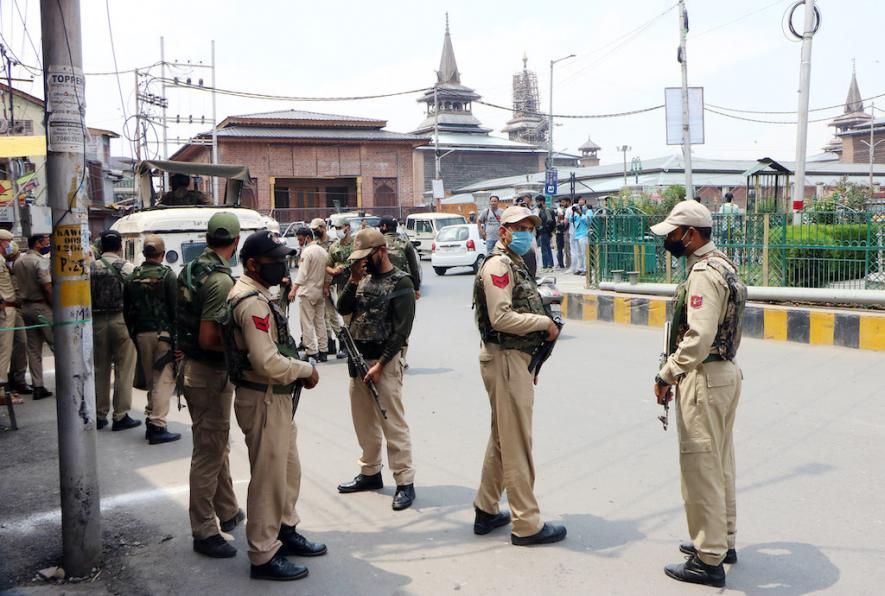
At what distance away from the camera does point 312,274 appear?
32.9 ft

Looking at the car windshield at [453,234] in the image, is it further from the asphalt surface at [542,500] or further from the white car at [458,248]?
the asphalt surface at [542,500]

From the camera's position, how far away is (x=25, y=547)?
4.52 meters

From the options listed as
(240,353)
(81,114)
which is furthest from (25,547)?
(81,114)

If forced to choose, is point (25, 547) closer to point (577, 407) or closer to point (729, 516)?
point (729, 516)

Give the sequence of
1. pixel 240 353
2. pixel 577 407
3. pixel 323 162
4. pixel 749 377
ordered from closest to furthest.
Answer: pixel 240 353
pixel 577 407
pixel 749 377
pixel 323 162

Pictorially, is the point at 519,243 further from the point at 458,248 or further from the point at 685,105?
the point at 458,248

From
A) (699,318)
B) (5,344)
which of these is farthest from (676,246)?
(5,344)

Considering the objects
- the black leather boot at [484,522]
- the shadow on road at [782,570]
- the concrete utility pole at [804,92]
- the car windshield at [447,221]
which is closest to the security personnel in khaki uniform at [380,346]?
the black leather boot at [484,522]

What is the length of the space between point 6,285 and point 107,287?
2.29 metres

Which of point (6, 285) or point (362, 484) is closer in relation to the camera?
point (362, 484)

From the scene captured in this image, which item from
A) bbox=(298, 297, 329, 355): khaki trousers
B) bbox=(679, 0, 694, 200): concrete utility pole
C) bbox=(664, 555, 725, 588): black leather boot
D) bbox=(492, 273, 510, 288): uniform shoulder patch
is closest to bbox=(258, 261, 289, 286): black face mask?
bbox=(492, 273, 510, 288): uniform shoulder patch

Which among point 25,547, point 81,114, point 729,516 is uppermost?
point 81,114

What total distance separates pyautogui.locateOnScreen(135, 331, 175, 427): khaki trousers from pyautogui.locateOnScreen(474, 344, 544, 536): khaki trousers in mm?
3333

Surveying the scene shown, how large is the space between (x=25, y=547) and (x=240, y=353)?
1819mm
